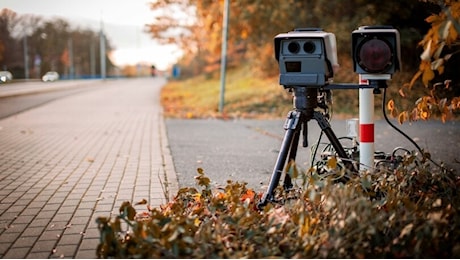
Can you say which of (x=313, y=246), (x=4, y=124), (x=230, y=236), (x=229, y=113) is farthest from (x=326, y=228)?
(x=229, y=113)

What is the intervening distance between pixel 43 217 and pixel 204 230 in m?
2.07

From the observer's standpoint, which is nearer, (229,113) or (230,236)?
(230,236)

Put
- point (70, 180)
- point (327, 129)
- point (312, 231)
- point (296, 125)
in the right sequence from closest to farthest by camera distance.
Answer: point (312, 231)
point (296, 125)
point (327, 129)
point (70, 180)

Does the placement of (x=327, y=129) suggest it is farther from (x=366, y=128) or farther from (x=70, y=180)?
(x=70, y=180)

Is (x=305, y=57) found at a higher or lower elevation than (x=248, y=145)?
higher

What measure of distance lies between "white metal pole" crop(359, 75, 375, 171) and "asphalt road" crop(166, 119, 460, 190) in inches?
32.0

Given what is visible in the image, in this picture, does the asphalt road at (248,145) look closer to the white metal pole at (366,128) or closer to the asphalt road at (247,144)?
the asphalt road at (247,144)

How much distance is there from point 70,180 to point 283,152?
3.44 m

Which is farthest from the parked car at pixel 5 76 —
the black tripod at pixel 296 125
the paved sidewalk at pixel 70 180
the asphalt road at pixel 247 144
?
the black tripod at pixel 296 125

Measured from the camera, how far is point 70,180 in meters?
6.38

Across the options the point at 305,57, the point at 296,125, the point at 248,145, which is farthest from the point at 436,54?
the point at 248,145

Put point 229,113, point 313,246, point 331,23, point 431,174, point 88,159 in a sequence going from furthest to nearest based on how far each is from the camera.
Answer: point 229,113, point 331,23, point 88,159, point 431,174, point 313,246

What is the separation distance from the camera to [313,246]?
304 cm

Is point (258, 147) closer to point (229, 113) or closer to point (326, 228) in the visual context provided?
point (326, 228)
